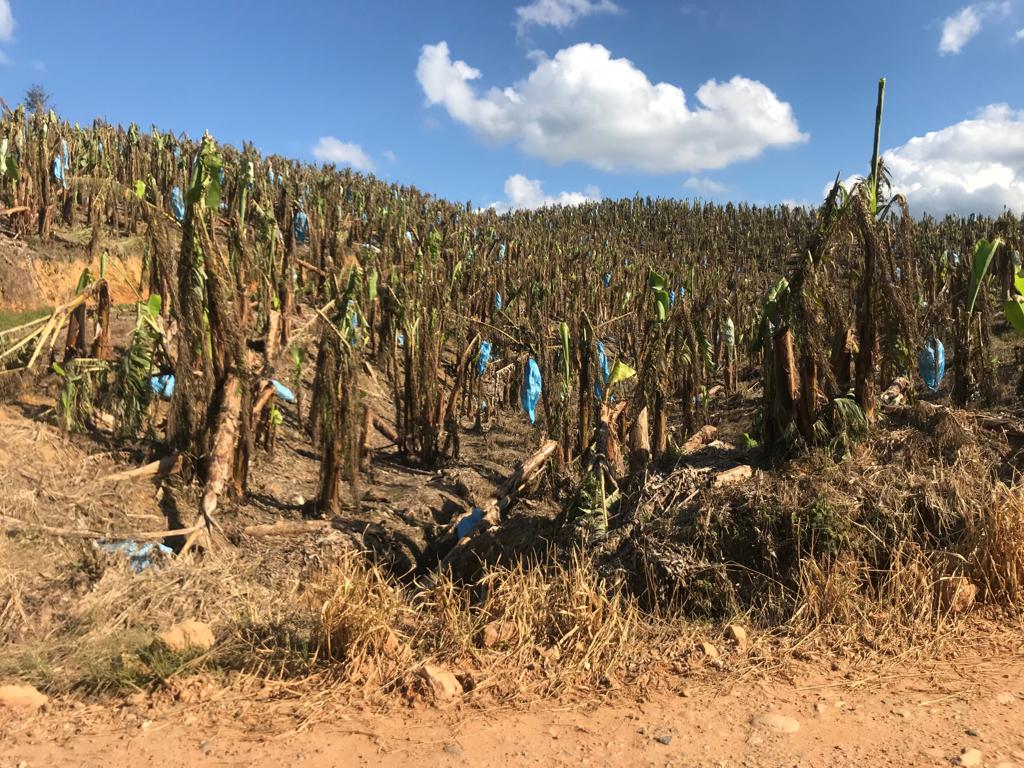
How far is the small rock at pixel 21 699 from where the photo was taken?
8.84ft

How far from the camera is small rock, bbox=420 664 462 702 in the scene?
2.76 metres

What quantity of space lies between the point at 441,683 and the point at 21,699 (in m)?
1.78

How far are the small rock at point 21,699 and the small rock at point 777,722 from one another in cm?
300

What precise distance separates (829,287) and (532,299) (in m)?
9.70

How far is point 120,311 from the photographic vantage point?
435 inches

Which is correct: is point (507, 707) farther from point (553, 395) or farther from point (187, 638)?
point (553, 395)

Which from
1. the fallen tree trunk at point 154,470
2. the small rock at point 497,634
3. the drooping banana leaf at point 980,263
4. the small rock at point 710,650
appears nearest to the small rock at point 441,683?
the small rock at point 497,634

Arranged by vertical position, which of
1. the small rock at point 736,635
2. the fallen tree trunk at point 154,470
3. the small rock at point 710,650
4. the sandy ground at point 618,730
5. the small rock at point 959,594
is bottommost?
the sandy ground at point 618,730

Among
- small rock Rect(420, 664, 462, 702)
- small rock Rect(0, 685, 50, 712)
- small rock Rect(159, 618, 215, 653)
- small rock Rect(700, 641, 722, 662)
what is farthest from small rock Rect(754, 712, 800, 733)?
small rock Rect(0, 685, 50, 712)

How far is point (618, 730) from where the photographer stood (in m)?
2.54

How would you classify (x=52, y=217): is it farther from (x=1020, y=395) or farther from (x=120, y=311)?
(x=1020, y=395)

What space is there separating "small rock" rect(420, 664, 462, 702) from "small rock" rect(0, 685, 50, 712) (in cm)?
163

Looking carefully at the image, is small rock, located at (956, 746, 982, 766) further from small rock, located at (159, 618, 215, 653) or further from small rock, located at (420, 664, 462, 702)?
small rock, located at (159, 618, 215, 653)

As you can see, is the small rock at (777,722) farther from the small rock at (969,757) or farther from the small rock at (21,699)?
the small rock at (21,699)
